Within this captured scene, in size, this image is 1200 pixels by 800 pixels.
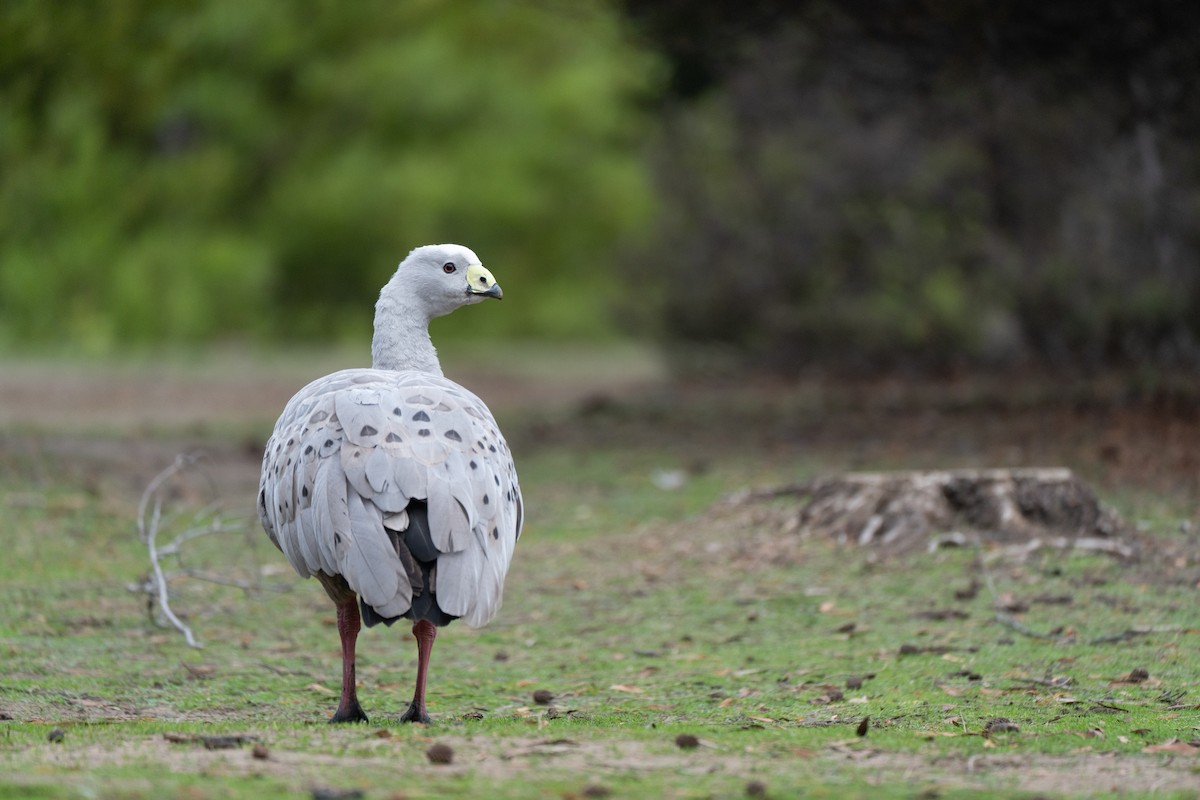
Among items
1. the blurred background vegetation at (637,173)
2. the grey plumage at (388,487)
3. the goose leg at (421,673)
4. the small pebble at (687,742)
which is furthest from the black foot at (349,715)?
the blurred background vegetation at (637,173)

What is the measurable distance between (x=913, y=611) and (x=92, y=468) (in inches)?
241

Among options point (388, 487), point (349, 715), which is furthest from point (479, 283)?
point (349, 715)

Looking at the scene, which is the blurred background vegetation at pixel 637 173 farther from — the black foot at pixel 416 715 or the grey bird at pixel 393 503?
the black foot at pixel 416 715

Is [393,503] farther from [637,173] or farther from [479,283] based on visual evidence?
[637,173]

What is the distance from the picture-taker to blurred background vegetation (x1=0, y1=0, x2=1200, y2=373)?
12.6m

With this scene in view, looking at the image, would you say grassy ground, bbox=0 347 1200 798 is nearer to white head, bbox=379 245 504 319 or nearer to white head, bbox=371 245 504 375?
white head, bbox=371 245 504 375

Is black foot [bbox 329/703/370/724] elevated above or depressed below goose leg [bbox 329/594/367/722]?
below

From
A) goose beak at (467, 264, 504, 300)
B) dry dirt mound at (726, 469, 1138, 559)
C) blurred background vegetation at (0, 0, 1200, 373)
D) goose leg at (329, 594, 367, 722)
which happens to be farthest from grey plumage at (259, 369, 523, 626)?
blurred background vegetation at (0, 0, 1200, 373)

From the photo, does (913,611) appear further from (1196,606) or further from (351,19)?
(351,19)

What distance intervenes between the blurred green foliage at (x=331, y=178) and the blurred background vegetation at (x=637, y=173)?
7 cm

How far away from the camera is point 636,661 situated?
615cm

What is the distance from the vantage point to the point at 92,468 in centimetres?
1050

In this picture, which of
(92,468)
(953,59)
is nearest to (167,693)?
(92,468)

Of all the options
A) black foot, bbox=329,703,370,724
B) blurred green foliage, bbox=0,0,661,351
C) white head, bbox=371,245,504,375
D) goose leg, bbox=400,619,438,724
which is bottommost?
black foot, bbox=329,703,370,724
